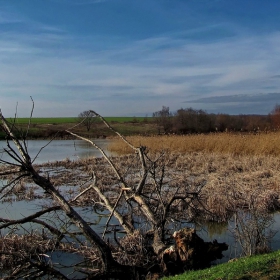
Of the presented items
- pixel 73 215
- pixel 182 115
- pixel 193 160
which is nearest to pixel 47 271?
pixel 73 215

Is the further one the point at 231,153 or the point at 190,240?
the point at 231,153

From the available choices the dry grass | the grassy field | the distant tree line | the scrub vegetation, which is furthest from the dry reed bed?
the distant tree line

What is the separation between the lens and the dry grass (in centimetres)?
1805

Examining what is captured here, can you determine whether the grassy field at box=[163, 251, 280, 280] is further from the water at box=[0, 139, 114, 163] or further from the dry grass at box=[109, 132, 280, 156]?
the water at box=[0, 139, 114, 163]

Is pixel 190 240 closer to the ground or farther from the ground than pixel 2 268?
farther from the ground

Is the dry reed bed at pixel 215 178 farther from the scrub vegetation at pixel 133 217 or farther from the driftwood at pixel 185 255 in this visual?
the driftwood at pixel 185 255

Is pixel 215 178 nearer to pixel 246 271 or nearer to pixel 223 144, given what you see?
pixel 246 271

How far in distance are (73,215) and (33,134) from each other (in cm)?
3475

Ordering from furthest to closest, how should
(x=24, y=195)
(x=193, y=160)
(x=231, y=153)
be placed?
(x=231, y=153)
(x=193, y=160)
(x=24, y=195)

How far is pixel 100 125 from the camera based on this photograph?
151ft

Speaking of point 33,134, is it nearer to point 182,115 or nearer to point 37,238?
point 182,115

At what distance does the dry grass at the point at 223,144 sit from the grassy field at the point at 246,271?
13.4 m

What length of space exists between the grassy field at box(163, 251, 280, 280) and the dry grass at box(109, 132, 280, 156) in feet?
43.8

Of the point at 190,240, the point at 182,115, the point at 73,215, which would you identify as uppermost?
the point at 182,115
